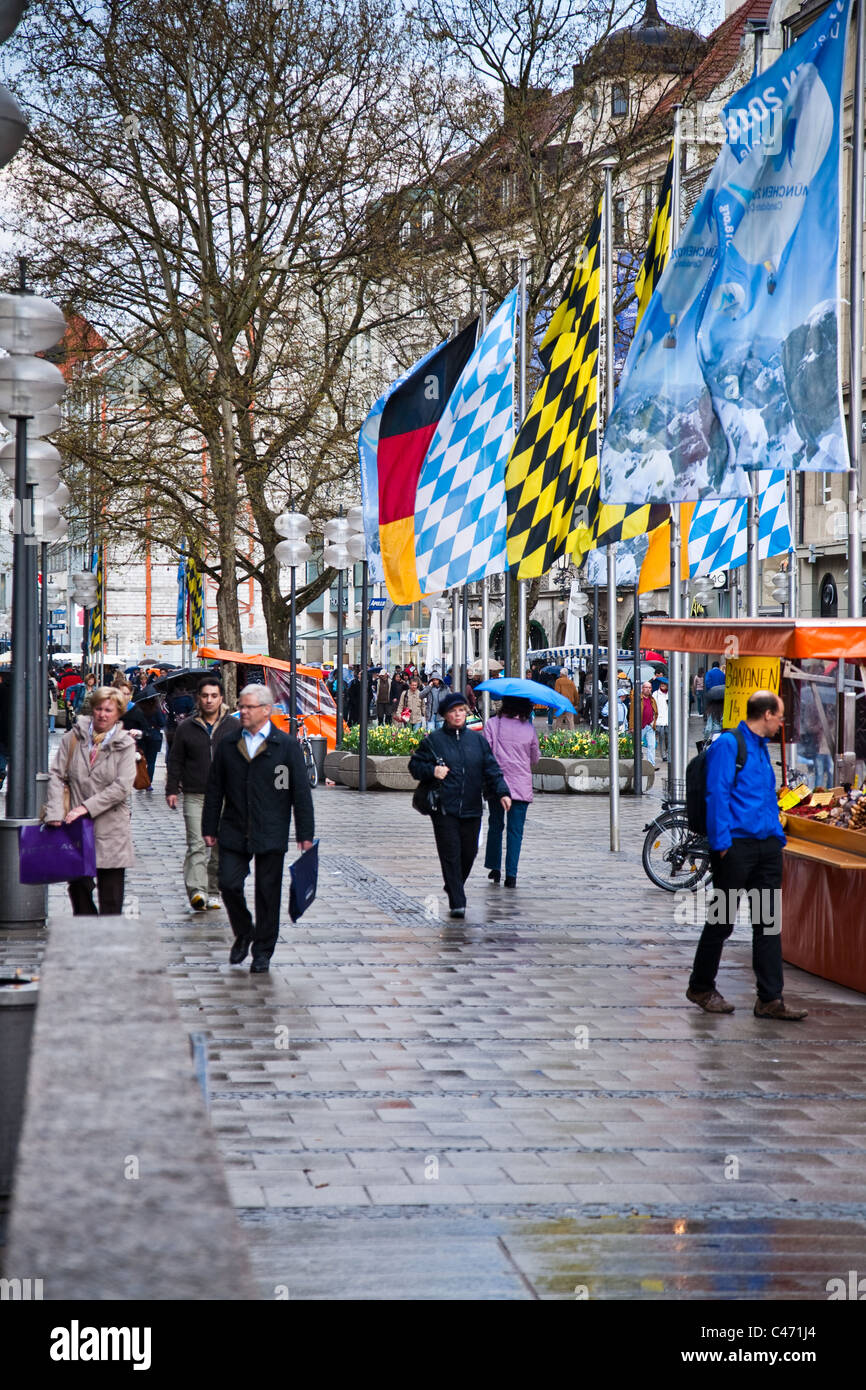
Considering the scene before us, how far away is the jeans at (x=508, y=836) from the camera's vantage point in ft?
51.4

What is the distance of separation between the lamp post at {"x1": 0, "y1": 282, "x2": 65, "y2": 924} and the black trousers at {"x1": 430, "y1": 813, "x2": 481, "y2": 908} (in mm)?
3120

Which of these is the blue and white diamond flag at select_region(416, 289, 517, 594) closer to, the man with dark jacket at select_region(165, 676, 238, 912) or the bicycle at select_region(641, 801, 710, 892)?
the bicycle at select_region(641, 801, 710, 892)

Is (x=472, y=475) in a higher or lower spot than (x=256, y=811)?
higher

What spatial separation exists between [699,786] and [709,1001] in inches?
47.4

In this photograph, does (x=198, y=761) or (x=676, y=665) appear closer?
(x=198, y=761)

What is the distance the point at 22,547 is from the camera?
13.2m

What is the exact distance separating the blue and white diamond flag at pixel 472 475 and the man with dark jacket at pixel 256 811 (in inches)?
361

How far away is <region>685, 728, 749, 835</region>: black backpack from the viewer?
9.71 meters

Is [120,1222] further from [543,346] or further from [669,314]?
[543,346]

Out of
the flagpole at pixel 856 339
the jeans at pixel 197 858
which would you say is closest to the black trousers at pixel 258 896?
the jeans at pixel 197 858

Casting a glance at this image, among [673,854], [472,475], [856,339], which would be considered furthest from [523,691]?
[472,475]

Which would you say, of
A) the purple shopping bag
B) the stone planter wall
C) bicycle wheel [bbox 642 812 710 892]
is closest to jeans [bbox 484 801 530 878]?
bicycle wheel [bbox 642 812 710 892]

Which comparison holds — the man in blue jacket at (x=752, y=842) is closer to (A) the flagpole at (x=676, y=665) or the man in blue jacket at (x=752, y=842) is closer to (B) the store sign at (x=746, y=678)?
Result: (B) the store sign at (x=746, y=678)

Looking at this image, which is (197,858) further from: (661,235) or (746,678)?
(661,235)
